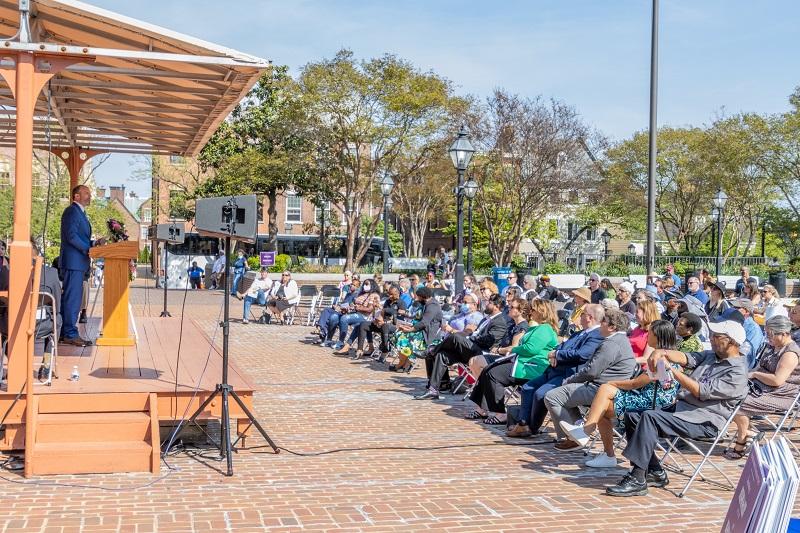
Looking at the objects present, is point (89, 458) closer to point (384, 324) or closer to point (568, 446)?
point (568, 446)

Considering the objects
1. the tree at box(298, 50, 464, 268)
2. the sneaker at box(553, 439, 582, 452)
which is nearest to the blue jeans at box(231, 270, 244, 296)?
the tree at box(298, 50, 464, 268)

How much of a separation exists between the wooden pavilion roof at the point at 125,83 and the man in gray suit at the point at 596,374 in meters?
3.92

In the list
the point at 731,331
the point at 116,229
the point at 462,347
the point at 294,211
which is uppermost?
the point at 294,211

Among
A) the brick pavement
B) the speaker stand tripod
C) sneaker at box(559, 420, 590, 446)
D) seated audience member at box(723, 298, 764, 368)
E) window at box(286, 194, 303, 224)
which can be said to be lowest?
the brick pavement

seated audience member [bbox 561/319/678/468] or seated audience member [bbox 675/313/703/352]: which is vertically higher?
seated audience member [bbox 675/313/703/352]

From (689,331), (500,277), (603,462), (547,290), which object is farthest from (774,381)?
(500,277)

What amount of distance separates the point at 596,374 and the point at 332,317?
31.1ft

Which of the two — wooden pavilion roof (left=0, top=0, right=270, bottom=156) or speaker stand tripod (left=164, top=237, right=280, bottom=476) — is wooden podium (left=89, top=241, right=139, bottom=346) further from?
speaker stand tripod (left=164, top=237, right=280, bottom=476)

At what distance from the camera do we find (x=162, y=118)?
1157cm

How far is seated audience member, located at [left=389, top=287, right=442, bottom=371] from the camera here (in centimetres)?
1303

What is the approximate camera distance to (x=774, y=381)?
748cm

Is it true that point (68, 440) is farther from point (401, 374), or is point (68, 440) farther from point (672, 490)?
point (401, 374)

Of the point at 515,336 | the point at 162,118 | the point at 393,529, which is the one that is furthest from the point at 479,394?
the point at 162,118

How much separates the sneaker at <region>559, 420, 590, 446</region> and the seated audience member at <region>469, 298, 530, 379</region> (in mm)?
2165
